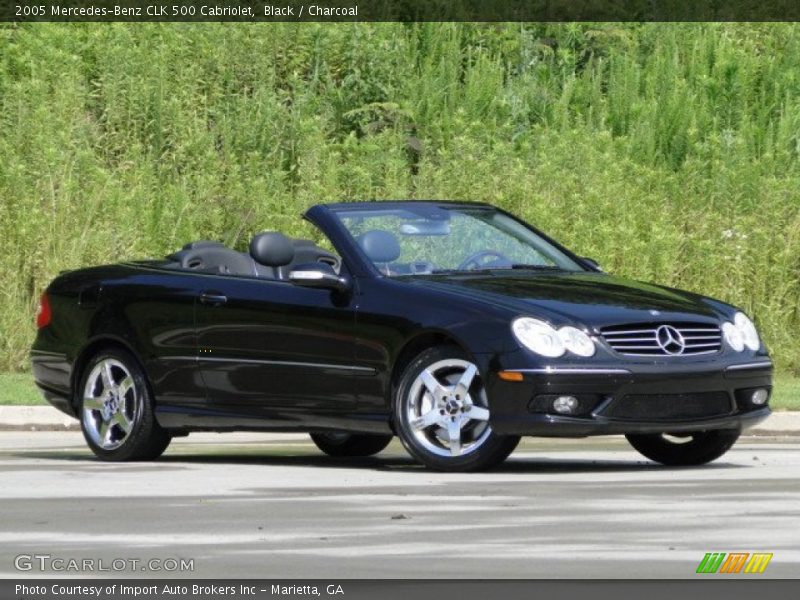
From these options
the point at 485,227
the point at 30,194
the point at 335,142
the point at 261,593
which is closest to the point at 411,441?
the point at 485,227

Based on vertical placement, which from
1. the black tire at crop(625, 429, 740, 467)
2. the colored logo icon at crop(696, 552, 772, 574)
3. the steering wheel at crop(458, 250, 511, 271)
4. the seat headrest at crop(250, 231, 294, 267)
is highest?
the seat headrest at crop(250, 231, 294, 267)

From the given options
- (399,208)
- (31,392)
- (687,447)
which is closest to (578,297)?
(687,447)

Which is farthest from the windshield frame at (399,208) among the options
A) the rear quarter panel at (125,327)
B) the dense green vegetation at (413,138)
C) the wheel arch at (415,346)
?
the dense green vegetation at (413,138)

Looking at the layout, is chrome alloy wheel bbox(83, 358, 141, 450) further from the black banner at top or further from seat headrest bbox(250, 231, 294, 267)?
the black banner at top

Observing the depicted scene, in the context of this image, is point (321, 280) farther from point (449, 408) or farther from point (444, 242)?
point (444, 242)

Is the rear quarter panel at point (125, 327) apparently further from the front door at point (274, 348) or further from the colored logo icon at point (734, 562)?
the colored logo icon at point (734, 562)

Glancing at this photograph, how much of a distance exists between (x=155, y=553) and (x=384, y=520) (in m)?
1.57

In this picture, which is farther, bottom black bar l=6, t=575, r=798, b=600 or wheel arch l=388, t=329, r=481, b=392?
wheel arch l=388, t=329, r=481, b=392

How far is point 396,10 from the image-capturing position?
3064 centimetres

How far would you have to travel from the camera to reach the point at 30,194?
23.5 meters

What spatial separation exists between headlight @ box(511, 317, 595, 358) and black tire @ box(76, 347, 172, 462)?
2.95 meters

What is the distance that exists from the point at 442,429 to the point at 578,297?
1.10 meters

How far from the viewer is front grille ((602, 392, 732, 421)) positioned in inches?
471

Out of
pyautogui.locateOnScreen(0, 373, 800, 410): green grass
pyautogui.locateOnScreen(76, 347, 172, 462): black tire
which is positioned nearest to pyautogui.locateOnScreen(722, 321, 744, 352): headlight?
pyautogui.locateOnScreen(76, 347, 172, 462): black tire
